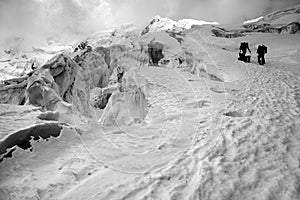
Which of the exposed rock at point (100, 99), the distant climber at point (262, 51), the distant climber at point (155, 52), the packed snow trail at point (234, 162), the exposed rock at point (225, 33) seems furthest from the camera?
the exposed rock at point (225, 33)

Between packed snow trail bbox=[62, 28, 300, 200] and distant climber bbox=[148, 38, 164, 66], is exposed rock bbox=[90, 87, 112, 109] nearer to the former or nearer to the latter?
distant climber bbox=[148, 38, 164, 66]

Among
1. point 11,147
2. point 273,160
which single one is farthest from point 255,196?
point 11,147

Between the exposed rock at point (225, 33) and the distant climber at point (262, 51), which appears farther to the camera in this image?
the exposed rock at point (225, 33)

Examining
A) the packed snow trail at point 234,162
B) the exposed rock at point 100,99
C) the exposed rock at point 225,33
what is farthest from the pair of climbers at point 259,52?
the exposed rock at point 225,33

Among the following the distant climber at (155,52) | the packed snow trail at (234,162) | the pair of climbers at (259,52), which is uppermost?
the distant climber at (155,52)

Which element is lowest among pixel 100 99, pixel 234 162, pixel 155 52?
pixel 100 99

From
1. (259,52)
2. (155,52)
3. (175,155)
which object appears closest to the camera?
(175,155)

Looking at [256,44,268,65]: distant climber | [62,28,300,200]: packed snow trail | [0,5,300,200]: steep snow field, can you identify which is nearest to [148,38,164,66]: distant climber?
[256,44,268,65]: distant climber

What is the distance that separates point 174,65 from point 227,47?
782 centimetres

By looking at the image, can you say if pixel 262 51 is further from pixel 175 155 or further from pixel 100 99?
pixel 100 99

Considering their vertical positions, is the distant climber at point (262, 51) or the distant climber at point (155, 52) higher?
the distant climber at point (155, 52)

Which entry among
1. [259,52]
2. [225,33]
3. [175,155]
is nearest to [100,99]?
[259,52]

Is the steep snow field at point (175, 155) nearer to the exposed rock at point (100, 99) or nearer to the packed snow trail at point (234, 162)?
the packed snow trail at point (234, 162)

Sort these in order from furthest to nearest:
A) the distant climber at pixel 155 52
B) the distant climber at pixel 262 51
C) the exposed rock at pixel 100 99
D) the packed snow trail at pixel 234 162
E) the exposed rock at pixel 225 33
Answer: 1. the exposed rock at pixel 225 33
2. the exposed rock at pixel 100 99
3. the distant climber at pixel 155 52
4. the distant climber at pixel 262 51
5. the packed snow trail at pixel 234 162
